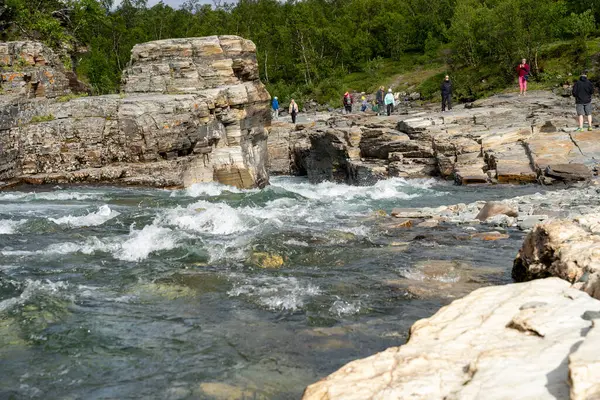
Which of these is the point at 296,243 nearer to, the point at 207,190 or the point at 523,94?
the point at 207,190

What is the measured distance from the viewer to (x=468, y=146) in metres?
24.0

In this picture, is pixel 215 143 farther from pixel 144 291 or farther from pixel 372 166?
pixel 144 291

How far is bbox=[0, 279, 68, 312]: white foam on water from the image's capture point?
26.7 feet

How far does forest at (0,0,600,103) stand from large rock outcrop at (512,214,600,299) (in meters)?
32.4

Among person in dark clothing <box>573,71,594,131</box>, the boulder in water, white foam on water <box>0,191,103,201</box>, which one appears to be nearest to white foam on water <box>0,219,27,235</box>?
white foam on water <box>0,191,103,201</box>

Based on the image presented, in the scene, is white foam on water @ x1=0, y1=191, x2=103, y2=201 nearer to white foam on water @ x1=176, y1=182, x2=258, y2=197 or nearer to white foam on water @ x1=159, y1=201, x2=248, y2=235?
white foam on water @ x1=176, y1=182, x2=258, y2=197

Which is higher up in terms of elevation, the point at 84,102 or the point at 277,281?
the point at 84,102

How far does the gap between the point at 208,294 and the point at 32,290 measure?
257 cm

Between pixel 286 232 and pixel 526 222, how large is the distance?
5.35 metres

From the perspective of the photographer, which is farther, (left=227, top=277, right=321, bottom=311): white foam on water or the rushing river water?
(left=227, top=277, right=321, bottom=311): white foam on water

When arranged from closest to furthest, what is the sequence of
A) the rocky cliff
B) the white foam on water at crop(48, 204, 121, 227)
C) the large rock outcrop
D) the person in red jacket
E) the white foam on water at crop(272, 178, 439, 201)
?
the large rock outcrop
the white foam on water at crop(48, 204, 121, 227)
the rocky cliff
the white foam on water at crop(272, 178, 439, 201)
the person in red jacket

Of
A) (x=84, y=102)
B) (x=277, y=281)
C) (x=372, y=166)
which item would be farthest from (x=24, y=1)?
(x=277, y=281)

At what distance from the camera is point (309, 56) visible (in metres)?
71.2

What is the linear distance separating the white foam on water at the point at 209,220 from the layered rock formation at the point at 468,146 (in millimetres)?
11065
